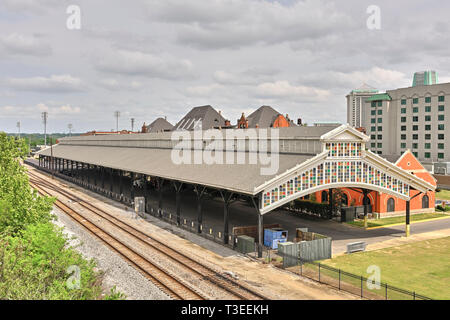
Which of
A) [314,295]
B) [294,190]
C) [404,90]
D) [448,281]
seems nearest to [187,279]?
[314,295]

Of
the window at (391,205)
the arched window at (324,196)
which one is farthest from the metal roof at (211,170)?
the window at (391,205)

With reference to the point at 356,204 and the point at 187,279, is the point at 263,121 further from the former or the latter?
the point at 187,279

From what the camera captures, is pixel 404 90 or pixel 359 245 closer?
pixel 359 245

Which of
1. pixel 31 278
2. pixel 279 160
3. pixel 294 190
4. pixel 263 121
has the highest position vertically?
pixel 263 121

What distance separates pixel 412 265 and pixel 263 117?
62.1m

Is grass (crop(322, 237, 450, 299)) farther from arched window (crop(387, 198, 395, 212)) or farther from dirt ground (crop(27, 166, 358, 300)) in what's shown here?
arched window (crop(387, 198, 395, 212))

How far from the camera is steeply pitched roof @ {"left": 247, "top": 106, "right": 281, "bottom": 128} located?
86.1m

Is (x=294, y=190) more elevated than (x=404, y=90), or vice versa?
(x=404, y=90)

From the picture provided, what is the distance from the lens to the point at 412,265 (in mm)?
28016

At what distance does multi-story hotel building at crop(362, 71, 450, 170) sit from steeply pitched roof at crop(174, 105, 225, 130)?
48.7 meters

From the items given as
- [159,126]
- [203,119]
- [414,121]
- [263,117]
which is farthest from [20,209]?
[414,121]
